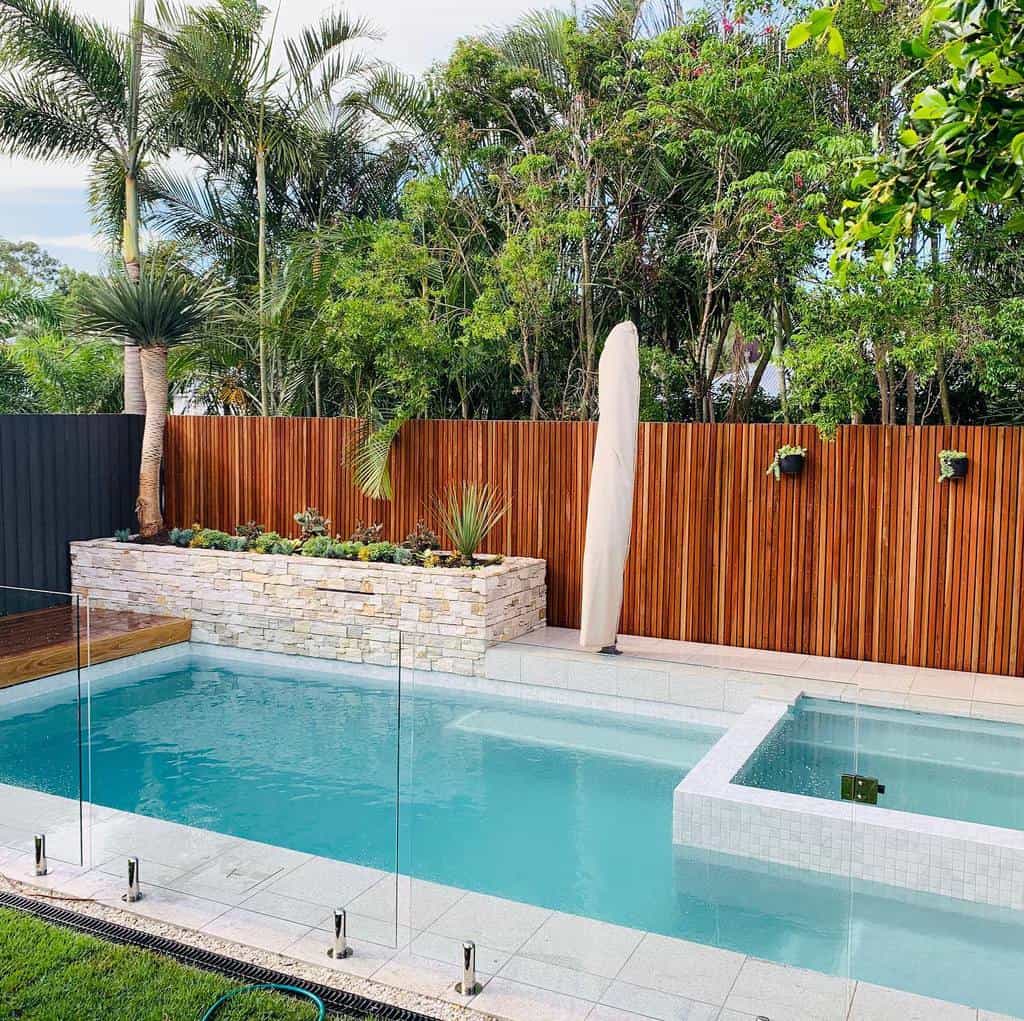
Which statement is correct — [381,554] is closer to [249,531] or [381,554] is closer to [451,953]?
[249,531]

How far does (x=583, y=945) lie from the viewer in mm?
3889

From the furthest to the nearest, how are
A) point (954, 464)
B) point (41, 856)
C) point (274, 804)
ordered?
1. point (954, 464)
2. point (41, 856)
3. point (274, 804)

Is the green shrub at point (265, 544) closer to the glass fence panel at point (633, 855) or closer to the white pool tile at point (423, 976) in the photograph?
the glass fence panel at point (633, 855)

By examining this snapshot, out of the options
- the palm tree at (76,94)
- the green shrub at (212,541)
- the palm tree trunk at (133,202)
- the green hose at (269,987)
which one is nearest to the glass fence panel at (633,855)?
the green hose at (269,987)

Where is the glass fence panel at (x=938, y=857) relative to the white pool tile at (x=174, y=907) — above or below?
above

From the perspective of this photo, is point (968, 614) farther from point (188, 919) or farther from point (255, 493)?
point (255, 493)

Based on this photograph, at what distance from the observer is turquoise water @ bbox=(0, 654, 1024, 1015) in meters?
3.64

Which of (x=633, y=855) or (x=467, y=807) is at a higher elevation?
(x=467, y=807)

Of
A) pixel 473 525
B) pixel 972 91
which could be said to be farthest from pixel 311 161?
pixel 972 91

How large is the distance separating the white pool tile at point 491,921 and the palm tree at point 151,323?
7.83 m

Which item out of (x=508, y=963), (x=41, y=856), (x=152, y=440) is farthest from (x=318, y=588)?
(x=508, y=963)

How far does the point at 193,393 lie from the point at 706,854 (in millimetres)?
12923

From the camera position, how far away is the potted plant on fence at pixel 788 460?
28.3 ft

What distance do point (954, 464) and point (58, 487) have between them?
8353 mm
